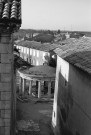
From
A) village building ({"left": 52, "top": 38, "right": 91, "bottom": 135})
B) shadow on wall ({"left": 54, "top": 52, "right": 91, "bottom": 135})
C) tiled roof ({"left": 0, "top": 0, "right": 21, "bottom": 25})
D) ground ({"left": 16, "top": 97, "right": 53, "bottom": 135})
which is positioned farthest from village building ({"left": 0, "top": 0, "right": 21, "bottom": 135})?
ground ({"left": 16, "top": 97, "right": 53, "bottom": 135})

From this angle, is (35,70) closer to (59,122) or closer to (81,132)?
(59,122)

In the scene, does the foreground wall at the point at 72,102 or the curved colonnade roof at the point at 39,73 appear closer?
the foreground wall at the point at 72,102

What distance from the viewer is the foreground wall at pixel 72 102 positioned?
531 inches

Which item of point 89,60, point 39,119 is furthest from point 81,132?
point 39,119

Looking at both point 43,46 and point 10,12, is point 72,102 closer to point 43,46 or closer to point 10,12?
point 10,12

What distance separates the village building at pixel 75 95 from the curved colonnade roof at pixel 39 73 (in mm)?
10069

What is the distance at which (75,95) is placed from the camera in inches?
624

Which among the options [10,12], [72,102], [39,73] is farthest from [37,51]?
[10,12]

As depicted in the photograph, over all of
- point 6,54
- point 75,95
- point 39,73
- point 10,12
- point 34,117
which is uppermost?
point 10,12

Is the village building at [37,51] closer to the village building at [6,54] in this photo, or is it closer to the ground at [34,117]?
the ground at [34,117]

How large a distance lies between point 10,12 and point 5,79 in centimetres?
219

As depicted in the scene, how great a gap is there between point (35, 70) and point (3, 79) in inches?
934

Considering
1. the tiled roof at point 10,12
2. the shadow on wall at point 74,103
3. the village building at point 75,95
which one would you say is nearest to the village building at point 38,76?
the village building at point 75,95

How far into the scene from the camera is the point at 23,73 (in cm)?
3256
